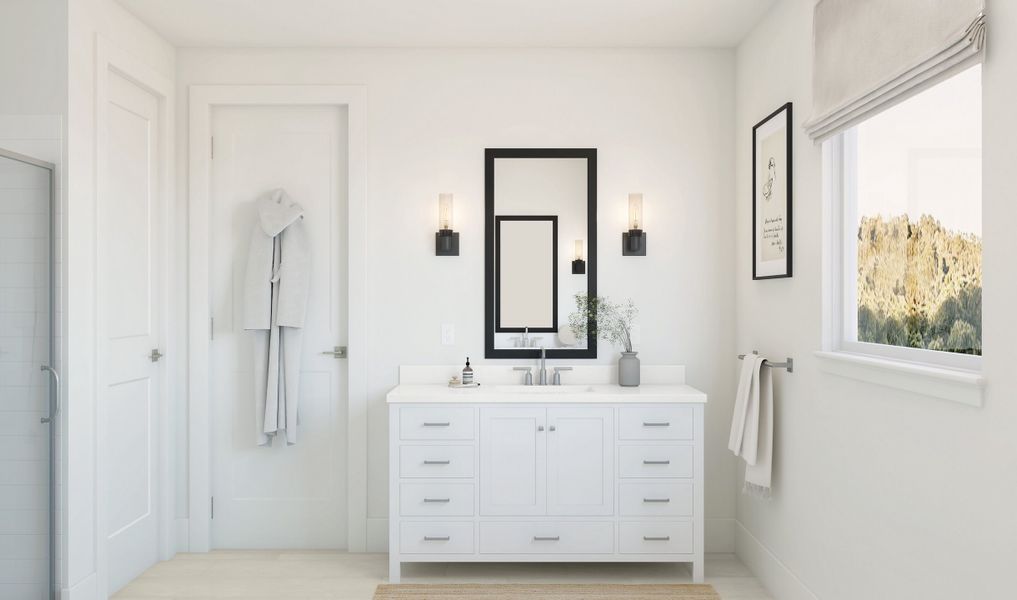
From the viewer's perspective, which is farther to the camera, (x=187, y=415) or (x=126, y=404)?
(x=187, y=415)

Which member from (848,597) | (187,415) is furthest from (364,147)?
(848,597)

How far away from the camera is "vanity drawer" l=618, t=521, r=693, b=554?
3139mm

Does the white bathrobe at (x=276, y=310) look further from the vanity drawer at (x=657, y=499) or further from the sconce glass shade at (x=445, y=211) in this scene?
the vanity drawer at (x=657, y=499)

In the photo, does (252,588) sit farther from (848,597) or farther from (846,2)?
(846,2)

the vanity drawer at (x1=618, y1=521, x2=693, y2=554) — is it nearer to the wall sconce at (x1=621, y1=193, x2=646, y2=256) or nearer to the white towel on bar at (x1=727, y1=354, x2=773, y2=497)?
the white towel on bar at (x1=727, y1=354, x2=773, y2=497)

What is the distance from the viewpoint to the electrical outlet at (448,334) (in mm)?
3596

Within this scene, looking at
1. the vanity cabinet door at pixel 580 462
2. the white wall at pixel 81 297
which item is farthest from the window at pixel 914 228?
the white wall at pixel 81 297

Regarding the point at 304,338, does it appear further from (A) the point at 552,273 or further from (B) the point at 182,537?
(A) the point at 552,273

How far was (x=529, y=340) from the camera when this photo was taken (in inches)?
141

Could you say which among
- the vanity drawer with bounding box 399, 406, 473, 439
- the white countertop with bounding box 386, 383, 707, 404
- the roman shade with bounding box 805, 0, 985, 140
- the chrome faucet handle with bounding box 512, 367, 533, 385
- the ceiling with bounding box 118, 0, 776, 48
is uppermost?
the ceiling with bounding box 118, 0, 776, 48

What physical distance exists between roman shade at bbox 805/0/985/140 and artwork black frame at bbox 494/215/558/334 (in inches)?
54.3

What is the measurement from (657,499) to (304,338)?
197 cm

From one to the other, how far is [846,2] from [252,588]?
3.38 meters

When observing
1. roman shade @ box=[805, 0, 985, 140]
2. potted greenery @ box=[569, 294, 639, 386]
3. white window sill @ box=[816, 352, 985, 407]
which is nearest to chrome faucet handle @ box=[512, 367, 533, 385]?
potted greenery @ box=[569, 294, 639, 386]
